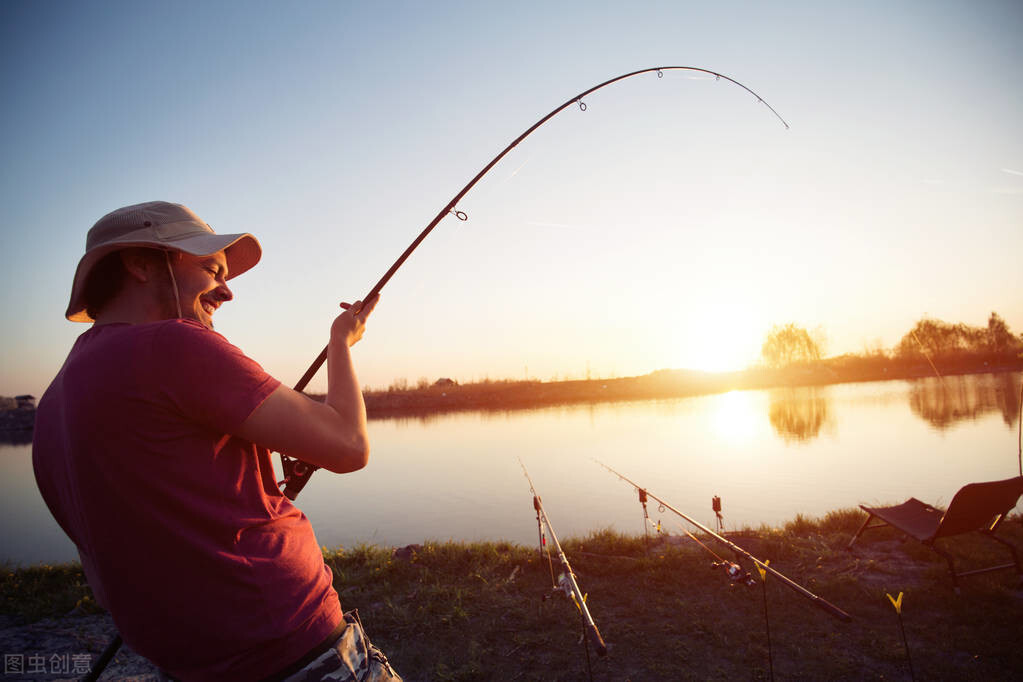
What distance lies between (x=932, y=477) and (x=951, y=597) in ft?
25.8

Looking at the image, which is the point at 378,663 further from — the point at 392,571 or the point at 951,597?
the point at 951,597

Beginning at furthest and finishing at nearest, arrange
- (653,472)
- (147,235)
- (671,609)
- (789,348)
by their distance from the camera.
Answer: (789,348) < (653,472) < (671,609) < (147,235)

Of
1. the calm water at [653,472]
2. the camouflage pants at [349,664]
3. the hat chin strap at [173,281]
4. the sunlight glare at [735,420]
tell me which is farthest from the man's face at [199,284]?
the sunlight glare at [735,420]

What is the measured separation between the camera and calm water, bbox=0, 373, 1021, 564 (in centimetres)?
1025

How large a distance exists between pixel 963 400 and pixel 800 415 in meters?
6.28

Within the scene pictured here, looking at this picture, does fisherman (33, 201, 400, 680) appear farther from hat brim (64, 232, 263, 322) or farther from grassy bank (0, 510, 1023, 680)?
grassy bank (0, 510, 1023, 680)

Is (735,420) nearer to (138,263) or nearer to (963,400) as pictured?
(963,400)

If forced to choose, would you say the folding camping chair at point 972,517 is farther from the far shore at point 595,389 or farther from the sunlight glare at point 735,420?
the far shore at point 595,389

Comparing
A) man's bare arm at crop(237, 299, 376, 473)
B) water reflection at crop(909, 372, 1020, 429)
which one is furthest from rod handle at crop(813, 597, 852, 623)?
water reflection at crop(909, 372, 1020, 429)

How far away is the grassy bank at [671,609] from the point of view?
381cm

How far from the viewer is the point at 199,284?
1348mm

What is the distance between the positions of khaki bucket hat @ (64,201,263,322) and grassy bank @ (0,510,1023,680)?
3.63 meters

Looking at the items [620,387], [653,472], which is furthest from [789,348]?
[653,472]

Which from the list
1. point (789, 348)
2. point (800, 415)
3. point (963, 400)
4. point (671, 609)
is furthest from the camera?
point (789, 348)
